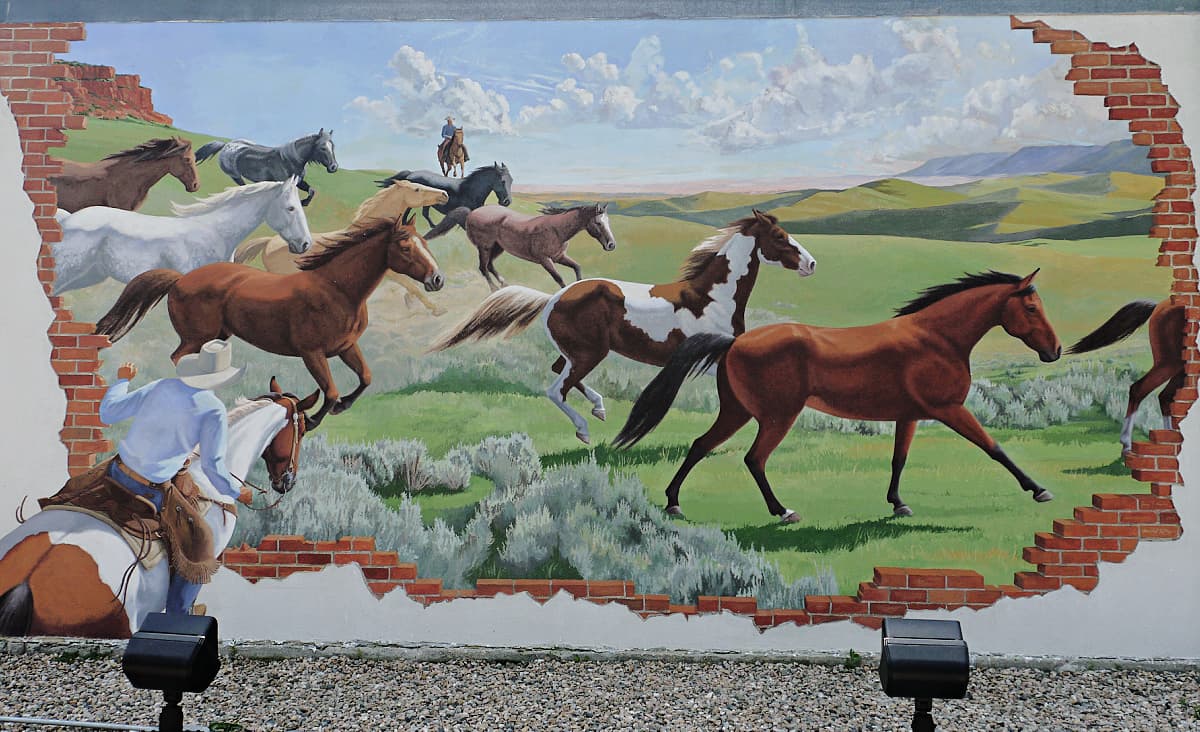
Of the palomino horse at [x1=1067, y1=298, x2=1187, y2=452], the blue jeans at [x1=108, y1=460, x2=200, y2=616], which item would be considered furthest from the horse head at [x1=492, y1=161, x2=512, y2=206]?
the palomino horse at [x1=1067, y1=298, x2=1187, y2=452]

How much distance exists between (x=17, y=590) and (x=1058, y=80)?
574cm

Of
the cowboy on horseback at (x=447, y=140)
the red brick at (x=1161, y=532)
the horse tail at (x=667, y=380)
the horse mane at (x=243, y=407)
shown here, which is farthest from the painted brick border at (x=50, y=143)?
the red brick at (x=1161, y=532)

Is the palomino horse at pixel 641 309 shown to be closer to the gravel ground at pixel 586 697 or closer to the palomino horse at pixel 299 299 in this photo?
the palomino horse at pixel 299 299

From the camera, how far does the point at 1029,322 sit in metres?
4.31

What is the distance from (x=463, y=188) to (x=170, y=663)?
278cm

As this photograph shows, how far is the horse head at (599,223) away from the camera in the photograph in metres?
4.45

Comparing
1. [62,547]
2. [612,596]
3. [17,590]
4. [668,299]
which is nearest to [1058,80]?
[668,299]

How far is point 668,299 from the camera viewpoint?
4.44m

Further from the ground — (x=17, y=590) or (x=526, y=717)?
(x=17, y=590)

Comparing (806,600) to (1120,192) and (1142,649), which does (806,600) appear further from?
(1120,192)

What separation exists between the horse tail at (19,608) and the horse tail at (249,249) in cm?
194

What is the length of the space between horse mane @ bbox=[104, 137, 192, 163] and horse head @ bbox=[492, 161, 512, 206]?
5.19ft

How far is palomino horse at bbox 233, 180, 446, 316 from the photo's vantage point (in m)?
4.50

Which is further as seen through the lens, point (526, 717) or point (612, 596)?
point (612, 596)
